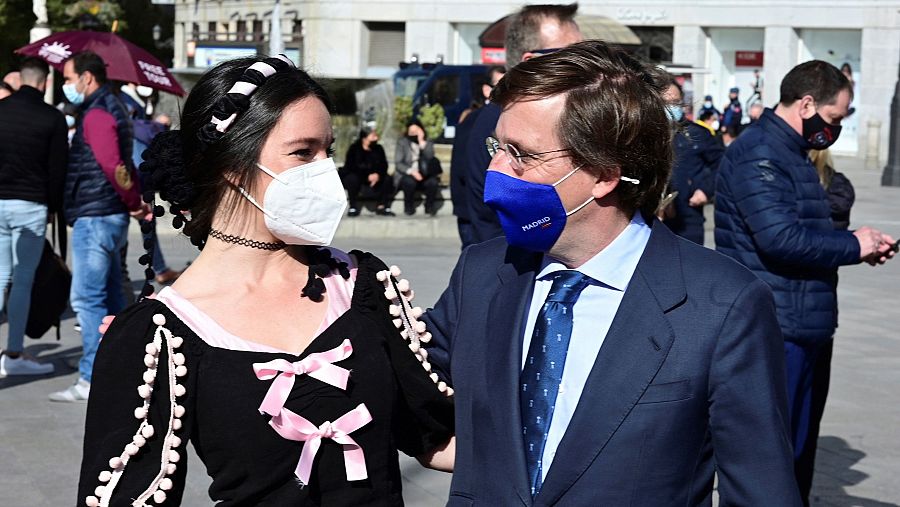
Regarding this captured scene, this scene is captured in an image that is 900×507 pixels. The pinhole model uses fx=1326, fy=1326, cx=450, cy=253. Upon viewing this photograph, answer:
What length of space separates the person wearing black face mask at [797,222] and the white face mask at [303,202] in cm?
282

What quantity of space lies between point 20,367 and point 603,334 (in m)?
7.08

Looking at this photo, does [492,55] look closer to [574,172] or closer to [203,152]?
[203,152]

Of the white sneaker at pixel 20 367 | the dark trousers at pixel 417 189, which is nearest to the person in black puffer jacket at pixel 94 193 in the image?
the white sneaker at pixel 20 367

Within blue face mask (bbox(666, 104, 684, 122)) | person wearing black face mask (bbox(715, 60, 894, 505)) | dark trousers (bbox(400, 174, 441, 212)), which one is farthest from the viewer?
dark trousers (bbox(400, 174, 441, 212))

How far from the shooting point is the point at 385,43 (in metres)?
54.5

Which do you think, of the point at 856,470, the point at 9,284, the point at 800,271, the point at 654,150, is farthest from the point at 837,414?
the point at 654,150

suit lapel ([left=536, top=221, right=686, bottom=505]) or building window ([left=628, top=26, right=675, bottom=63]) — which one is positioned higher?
building window ([left=628, top=26, right=675, bottom=63])

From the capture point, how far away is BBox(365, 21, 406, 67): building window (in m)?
54.3

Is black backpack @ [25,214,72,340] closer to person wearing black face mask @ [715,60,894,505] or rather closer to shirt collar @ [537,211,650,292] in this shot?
person wearing black face mask @ [715,60,894,505]

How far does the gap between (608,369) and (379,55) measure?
53.0 metres

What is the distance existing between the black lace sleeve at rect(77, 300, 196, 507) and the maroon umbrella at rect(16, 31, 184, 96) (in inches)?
338

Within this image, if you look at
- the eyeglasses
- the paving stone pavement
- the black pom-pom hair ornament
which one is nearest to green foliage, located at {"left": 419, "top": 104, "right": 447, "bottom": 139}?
the paving stone pavement

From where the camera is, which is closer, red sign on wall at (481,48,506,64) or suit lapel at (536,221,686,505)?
suit lapel at (536,221,686,505)

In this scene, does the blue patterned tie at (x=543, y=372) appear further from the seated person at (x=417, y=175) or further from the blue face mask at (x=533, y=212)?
the seated person at (x=417, y=175)
